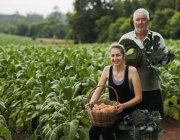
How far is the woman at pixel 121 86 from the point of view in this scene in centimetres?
361

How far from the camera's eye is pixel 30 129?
5.49m

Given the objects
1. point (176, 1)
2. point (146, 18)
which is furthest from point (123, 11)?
point (146, 18)

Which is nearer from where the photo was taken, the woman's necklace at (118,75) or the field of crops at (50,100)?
the woman's necklace at (118,75)

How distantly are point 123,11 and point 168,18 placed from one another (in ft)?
54.0

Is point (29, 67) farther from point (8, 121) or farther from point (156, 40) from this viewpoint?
point (156, 40)

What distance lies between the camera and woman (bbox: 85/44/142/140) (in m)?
3.61

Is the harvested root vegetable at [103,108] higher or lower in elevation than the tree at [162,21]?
lower

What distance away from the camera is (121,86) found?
367cm

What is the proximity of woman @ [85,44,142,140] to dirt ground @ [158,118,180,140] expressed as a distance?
6.43 feet

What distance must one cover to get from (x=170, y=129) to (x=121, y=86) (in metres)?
2.68

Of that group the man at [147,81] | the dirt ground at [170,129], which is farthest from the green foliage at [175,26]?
the man at [147,81]

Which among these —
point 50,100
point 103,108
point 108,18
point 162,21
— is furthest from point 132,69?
point 108,18

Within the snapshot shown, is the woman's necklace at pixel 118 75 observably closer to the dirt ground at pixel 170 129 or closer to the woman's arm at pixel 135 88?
the woman's arm at pixel 135 88

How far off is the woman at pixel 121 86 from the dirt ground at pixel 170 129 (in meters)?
1.96
